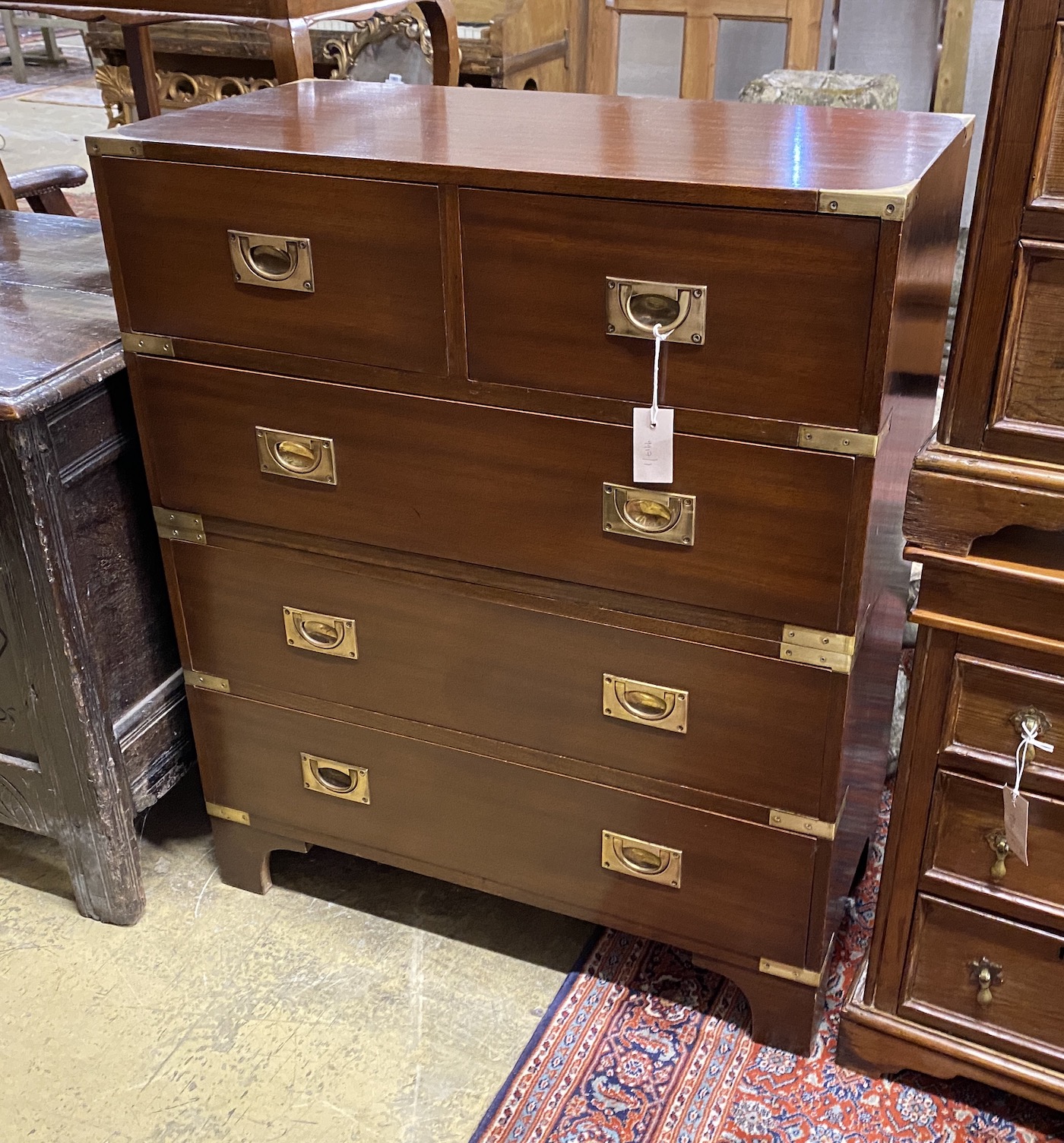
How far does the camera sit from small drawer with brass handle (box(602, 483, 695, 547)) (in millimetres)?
1220

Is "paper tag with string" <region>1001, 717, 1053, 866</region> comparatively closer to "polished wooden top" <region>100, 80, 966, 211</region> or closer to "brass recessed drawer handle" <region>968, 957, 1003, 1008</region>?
"brass recessed drawer handle" <region>968, 957, 1003, 1008</region>

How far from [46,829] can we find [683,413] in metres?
1.12

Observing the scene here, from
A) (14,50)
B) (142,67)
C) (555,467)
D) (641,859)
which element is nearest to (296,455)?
(555,467)

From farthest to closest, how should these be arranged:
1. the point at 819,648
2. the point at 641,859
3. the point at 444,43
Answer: the point at 444,43 → the point at 641,859 → the point at 819,648

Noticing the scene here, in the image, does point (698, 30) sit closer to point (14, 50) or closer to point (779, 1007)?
point (779, 1007)

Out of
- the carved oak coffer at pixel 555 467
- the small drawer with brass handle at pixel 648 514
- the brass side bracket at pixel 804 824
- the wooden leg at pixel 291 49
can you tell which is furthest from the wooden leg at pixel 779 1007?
the wooden leg at pixel 291 49

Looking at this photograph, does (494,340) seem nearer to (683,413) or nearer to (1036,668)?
(683,413)

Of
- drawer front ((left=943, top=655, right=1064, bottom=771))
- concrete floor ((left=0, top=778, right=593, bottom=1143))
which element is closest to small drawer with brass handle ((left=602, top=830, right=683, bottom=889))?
concrete floor ((left=0, top=778, right=593, bottom=1143))

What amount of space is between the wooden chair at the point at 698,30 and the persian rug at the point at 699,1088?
7.94 ft

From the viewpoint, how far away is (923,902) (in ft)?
4.39

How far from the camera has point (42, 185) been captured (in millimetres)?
2297

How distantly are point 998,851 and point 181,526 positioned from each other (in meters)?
1.03

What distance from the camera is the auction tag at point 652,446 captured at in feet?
3.86

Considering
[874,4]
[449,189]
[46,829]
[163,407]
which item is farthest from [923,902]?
[874,4]
